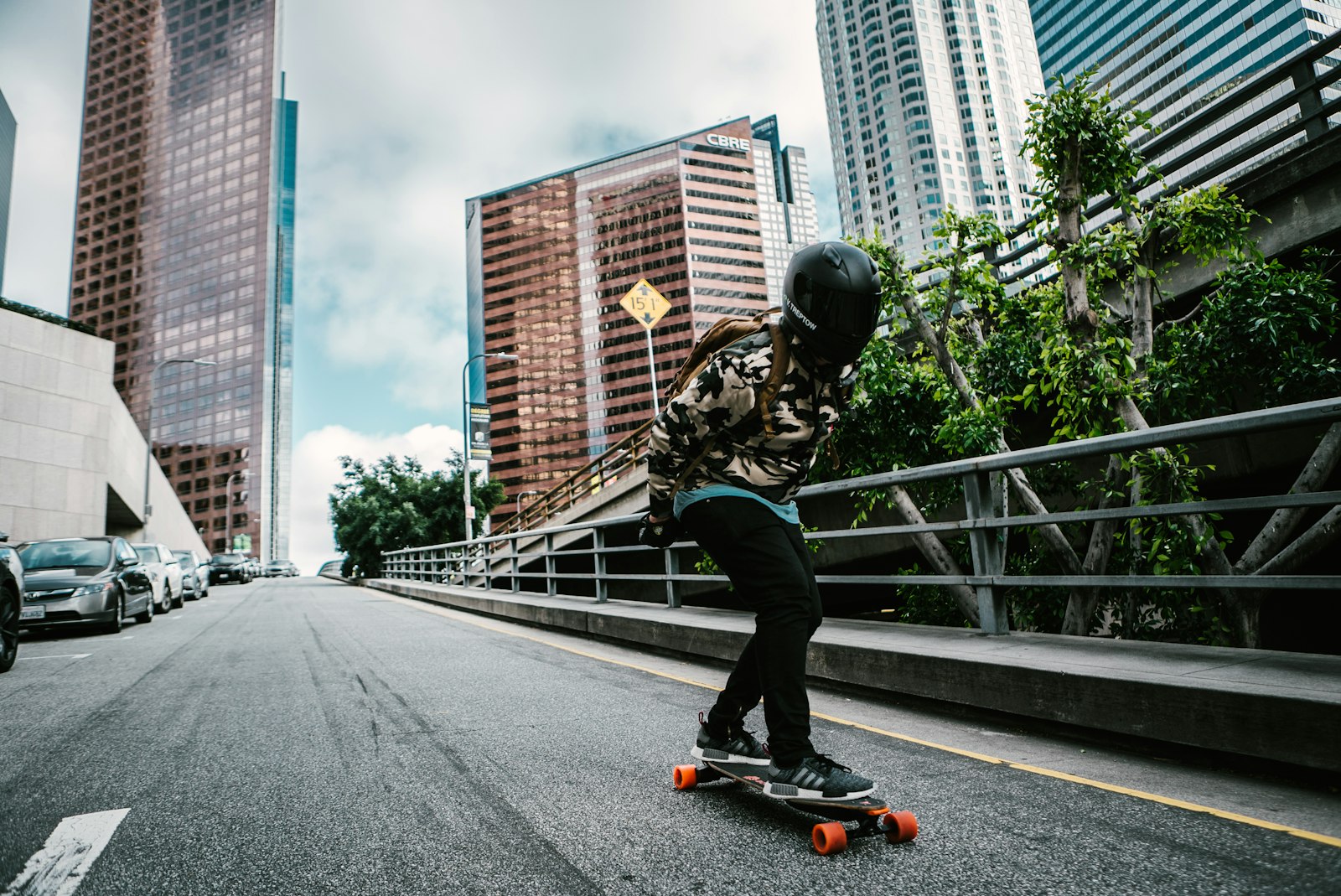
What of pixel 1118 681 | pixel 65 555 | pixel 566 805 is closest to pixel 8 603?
pixel 65 555

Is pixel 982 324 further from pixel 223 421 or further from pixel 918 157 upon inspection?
pixel 918 157

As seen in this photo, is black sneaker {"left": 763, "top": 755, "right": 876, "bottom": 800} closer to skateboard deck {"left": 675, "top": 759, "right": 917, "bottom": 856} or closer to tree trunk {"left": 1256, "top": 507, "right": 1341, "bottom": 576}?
skateboard deck {"left": 675, "top": 759, "right": 917, "bottom": 856}

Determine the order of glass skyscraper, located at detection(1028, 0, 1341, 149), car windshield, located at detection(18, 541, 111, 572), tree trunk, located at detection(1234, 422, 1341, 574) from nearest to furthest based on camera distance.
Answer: tree trunk, located at detection(1234, 422, 1341, 574), car windshield, located at detection(18, 541, 111, 572), glass skyscraper, located at detection(1028, 0, 1341, 149)

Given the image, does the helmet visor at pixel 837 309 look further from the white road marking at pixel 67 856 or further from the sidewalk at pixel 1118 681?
the white road marking at pixel 67 856

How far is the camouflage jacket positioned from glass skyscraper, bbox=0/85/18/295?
499 ft

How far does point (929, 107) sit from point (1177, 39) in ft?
221

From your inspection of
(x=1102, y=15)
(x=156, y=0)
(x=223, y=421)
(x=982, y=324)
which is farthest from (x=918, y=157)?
(x=982, y=324)

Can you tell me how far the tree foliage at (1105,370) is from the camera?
18.1ft

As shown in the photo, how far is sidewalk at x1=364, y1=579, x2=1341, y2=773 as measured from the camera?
2967 mm

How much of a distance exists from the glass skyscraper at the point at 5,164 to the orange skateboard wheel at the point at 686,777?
5997 inches

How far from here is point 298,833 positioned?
9.16 ft

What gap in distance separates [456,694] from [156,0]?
719 ft

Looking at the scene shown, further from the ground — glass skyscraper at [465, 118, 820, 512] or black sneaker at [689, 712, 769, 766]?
glass skyscraper at [465, 118, 820, 512]

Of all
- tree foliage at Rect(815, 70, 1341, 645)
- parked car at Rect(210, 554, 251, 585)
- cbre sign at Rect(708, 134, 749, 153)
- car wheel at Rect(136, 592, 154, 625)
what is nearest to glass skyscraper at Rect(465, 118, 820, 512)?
cbre sign at Rect(708, 134, 749, 153)
